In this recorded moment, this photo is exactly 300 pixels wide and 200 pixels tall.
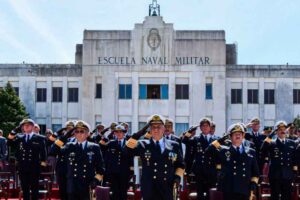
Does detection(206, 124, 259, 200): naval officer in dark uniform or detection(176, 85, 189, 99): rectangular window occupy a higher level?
detection(176, 85, 189, 99): rectangular window

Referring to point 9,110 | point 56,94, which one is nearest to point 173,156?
point 9,110

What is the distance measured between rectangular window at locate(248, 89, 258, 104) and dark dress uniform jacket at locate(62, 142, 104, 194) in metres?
42.9

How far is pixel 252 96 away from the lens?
53188mm

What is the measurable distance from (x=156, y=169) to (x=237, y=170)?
164 cm

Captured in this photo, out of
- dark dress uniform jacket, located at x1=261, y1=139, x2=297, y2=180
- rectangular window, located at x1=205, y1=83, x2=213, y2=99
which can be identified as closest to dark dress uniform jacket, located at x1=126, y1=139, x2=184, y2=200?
dark dress uniform jacket, located at x1=261, y1=139, x2=297, y2=180

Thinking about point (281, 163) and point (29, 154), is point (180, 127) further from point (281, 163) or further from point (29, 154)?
point (29, 154)

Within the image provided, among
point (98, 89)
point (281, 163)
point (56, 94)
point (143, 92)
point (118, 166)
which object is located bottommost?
point (118, 166)

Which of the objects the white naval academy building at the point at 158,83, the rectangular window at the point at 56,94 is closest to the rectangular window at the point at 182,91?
the white naval academy building at the point at 158,83

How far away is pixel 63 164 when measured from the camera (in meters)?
12.0

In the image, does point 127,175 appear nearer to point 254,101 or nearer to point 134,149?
point 134,149

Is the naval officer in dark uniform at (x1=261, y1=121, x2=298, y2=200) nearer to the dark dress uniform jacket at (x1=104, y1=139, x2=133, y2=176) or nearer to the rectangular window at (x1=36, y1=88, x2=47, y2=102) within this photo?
the dark dress uniform jacket at (x1=104, y1=139, x2=133, y2=176)

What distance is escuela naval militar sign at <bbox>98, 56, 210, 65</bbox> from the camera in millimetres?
52656

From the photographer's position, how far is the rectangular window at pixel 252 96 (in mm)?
53188

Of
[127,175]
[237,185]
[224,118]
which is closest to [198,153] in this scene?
[127,175]
